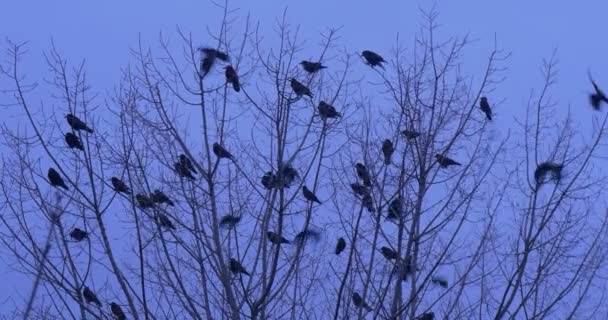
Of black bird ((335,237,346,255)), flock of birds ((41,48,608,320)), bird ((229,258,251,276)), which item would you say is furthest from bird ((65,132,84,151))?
black bird ((335,237,346,255))

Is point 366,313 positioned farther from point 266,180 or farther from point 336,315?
point 266,180

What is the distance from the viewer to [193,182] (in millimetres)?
11172

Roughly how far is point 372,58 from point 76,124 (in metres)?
2.73

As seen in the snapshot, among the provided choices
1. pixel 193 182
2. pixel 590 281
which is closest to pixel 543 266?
pixel 590 281

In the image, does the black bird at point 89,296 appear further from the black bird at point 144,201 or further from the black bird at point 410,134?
the black bird at point 410,134

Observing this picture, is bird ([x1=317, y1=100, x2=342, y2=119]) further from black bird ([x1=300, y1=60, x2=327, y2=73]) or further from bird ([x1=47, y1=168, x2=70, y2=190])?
bird ([x1=47, y1=168, x2=70, y2=190])

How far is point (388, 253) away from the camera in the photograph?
Answer: 11031mm

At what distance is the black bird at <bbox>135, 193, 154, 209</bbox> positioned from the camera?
36.0ft

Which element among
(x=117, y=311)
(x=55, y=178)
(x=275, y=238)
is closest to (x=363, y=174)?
(x=275, y=238)

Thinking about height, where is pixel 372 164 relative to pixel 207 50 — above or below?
below

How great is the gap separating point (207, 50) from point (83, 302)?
2380 millimetres

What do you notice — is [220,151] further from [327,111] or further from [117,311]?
[117,311]

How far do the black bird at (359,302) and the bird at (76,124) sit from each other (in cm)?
268

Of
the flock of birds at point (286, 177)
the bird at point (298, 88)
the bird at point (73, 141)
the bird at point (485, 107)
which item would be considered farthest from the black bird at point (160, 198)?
the bird at point (485, 107)
